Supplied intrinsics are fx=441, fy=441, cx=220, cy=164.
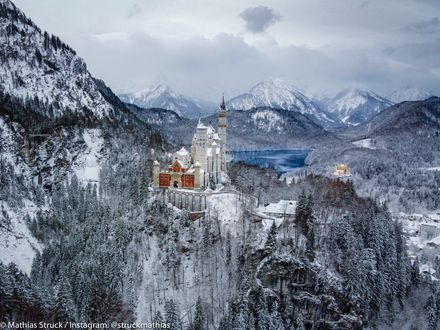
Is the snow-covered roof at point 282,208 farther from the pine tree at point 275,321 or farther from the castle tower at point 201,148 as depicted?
the pine tree at point 275,321

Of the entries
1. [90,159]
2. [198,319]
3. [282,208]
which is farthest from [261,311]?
[90,159]

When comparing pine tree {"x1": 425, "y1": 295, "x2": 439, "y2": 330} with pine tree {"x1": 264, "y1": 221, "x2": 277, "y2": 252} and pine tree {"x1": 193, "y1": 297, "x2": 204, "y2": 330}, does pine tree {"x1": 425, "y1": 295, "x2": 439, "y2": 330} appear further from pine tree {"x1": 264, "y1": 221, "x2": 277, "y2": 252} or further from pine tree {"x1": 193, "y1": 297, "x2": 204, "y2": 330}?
pine tree {"x1": 193, "y1": 297, "x2": 204, "y2": 330}

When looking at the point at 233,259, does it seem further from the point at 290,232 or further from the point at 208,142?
the point at 208,142

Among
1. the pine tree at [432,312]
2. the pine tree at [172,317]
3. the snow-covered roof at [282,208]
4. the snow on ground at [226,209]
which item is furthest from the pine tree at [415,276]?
the pine tree at [172,317]

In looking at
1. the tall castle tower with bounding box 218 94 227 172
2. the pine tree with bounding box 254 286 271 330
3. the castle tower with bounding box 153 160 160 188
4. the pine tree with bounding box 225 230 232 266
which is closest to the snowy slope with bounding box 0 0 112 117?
the tall castle tower with bounding box 218 94 227 172

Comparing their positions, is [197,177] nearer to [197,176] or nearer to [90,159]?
[197,176]

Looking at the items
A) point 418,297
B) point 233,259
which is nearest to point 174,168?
point 233,259

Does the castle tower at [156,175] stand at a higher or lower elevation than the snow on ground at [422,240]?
higher
